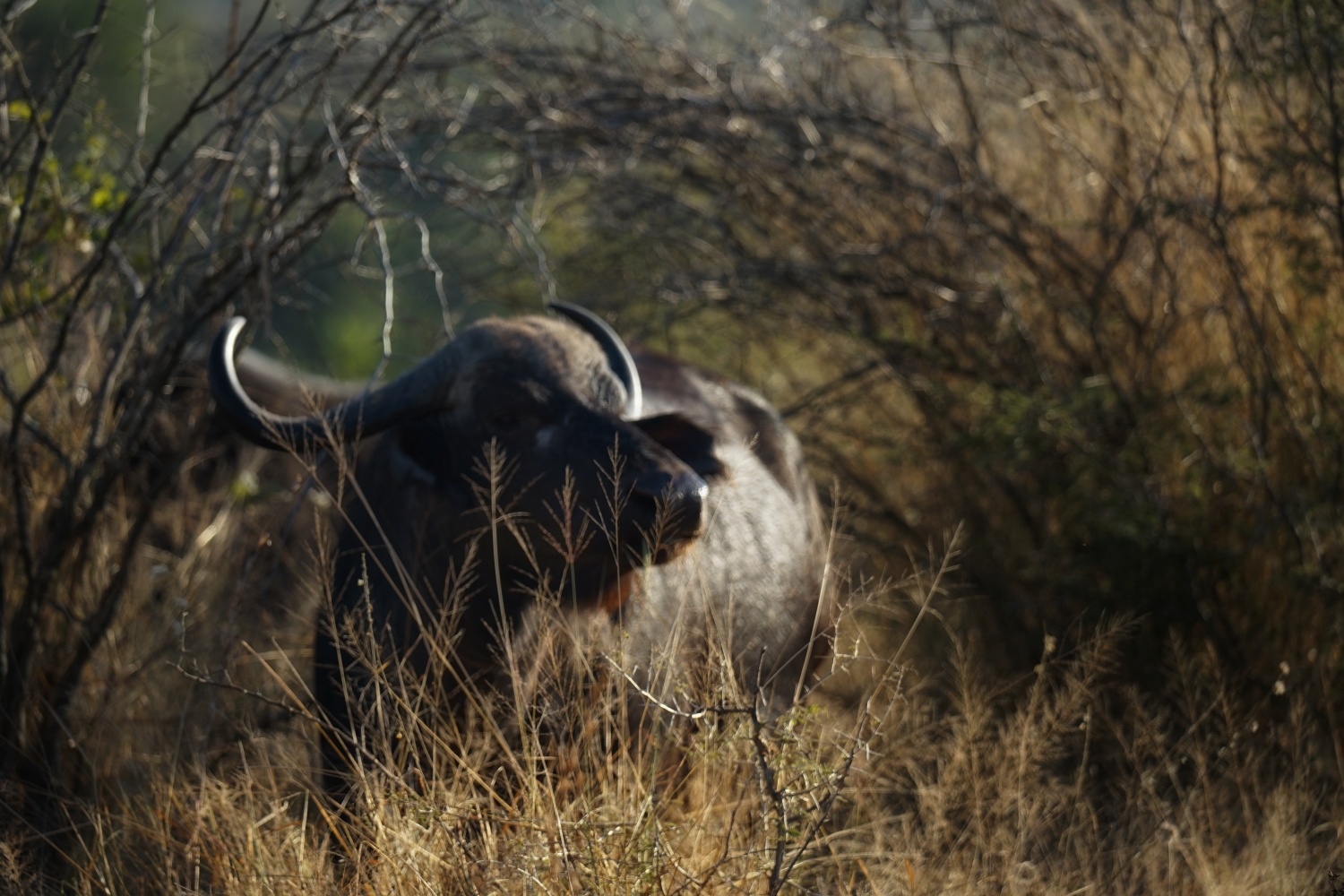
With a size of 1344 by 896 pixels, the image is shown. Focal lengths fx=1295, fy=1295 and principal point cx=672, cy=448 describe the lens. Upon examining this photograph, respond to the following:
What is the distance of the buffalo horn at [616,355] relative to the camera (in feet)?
11.3

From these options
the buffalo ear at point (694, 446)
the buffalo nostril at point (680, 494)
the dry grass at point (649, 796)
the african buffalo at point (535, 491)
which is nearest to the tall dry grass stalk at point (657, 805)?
the dry grass at point (649, 796)

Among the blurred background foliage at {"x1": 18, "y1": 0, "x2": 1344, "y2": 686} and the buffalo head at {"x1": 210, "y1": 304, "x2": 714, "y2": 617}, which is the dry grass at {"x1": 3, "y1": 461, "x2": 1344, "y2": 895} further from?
the blurred background foliage at {"x1": 18, "y1": 0, "x2": 1344, "y2": 686}

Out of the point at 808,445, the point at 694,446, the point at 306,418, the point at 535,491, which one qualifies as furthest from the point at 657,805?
the point at 808,445

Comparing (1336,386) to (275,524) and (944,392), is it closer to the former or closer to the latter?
(944,392)

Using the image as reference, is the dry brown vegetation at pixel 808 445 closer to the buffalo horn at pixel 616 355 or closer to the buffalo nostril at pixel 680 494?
the buffalo horn at pixel 616 355

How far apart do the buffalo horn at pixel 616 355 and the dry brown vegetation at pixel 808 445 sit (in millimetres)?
174

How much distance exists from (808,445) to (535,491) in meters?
2.83

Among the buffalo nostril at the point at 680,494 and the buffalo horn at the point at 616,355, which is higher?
the buffalo horn at the point at 616,355

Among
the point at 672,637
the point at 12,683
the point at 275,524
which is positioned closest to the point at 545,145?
the point at 275,524

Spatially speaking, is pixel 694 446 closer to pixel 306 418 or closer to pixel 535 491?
pixel 535 491

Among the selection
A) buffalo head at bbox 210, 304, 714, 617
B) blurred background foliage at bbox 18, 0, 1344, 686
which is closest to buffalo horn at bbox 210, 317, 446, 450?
buffalo head at bbox 210, 304, 714, 617

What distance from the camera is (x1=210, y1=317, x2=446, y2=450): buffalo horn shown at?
10.5 feet

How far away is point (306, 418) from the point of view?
3.23 m

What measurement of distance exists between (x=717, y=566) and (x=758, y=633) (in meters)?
0.26
